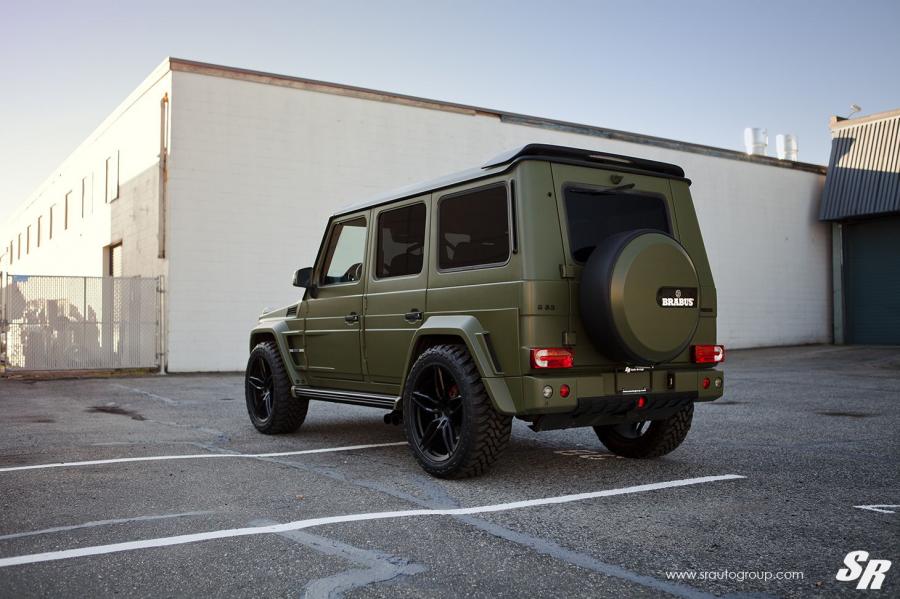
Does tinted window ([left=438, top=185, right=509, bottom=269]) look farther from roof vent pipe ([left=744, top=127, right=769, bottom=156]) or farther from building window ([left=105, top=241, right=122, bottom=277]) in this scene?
roof vent pipe ([left=744, top=127, right=769, bottom=156])

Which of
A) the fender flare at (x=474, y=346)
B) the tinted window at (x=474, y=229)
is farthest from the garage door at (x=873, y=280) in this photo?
the fender flare at (x=474, y=346)

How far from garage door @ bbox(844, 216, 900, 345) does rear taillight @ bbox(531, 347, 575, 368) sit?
80.0ft

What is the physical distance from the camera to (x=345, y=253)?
25.2ft

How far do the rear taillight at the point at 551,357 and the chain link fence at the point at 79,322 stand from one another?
47.7 ft

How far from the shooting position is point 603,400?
556 cm

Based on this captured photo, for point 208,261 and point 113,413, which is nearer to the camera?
point 113,413

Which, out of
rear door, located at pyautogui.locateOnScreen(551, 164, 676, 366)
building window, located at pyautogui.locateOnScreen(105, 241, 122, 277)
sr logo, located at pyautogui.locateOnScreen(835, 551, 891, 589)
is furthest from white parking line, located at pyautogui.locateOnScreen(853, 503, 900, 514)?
building window, located at pyautogui.locateOnScreen(105, 241, 122, 277)

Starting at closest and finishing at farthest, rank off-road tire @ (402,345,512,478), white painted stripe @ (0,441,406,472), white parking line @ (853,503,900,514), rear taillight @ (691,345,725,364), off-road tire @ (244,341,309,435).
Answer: white parking line @ (853,503,900,514)
off-road tire @ (402,345,512,478)
rear taillight @ (691,345,725,364)
white painted stripe @ (0,441,406,472)
off-road tire @ (244,341,309,435)

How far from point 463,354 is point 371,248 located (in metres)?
1.81

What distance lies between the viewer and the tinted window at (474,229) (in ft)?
19.1

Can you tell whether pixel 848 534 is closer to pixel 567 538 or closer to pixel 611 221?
pixel 567 538

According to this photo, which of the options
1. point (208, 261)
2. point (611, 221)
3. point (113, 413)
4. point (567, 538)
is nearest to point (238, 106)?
point (208, 261)

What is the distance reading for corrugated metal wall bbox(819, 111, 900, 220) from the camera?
81.8ft

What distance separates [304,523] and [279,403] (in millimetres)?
3651
